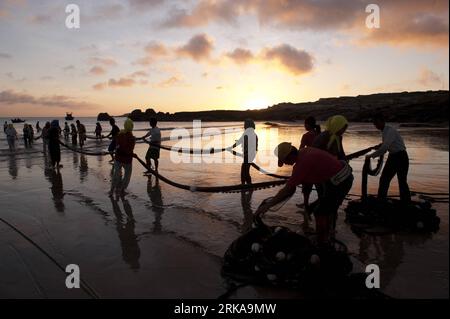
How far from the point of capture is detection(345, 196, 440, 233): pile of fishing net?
242 inches

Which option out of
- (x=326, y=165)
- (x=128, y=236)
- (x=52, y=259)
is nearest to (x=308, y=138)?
(x=326, y=165)

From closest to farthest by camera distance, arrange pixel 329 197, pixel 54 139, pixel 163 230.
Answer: pixel 329 197, pixel 163 230, pixel 54 139

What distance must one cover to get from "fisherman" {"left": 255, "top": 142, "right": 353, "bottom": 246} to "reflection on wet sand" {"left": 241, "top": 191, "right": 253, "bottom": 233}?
207 cm

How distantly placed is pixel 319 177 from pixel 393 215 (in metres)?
2.65

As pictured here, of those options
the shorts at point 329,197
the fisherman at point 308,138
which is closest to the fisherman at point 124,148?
the fisherman at point 308,138

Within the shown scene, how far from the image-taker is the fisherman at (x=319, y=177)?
4.38m

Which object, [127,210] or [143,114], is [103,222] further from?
[143,114]

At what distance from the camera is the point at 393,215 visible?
20.8 feet

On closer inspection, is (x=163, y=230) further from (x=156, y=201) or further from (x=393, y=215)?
(x=393, y=215)

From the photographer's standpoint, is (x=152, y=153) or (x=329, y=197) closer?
(x=329, y=197)

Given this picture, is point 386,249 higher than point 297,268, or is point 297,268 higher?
point 297,268

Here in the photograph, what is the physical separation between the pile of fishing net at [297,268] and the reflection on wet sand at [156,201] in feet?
8.44

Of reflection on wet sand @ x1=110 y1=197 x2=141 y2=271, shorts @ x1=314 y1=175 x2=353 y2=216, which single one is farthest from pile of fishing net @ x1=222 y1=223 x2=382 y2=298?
reflection on wet sand @ x1=110 y1=197 x2=141 y2=271
